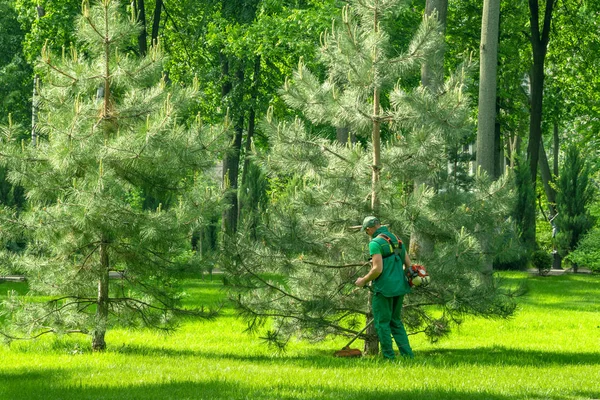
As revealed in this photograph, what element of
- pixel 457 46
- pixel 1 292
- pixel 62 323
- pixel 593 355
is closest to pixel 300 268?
pixel 62 323

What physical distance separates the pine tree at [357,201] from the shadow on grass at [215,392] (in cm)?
320

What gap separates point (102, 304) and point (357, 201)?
355 cm

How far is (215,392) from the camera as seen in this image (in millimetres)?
8516

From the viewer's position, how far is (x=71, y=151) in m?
11.5

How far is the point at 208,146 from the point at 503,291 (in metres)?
4.37

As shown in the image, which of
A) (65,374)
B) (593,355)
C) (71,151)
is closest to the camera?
(65,374)

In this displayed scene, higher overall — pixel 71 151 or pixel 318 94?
pixel 318 94

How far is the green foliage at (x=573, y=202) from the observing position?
110 ft

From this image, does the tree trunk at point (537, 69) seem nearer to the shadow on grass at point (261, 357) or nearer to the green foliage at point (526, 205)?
the green foliage at point (526, 205)

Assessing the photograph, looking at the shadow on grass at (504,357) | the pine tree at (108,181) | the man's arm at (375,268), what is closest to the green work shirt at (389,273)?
the man's arm at (375,268)

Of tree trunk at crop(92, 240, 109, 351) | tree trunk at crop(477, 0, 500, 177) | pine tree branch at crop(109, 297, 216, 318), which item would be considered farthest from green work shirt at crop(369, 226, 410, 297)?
tree trunk at crop(477, 0, 500, 177)

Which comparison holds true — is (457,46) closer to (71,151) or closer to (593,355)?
(593,355)

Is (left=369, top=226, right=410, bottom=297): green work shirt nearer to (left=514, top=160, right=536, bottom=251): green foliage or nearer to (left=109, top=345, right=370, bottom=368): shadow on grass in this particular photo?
(left=109, top=345, right=370, bottom=368): shadow on grass

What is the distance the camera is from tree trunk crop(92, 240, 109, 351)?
476 inches
